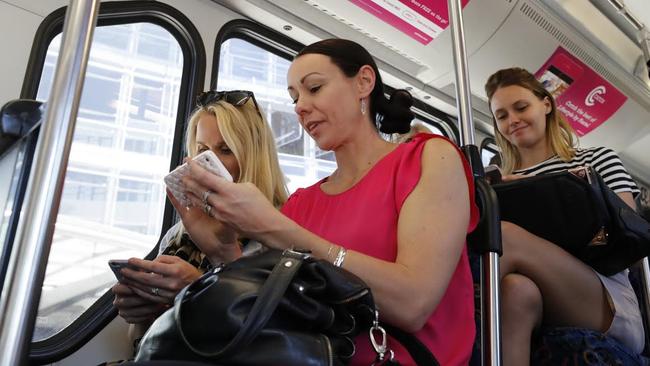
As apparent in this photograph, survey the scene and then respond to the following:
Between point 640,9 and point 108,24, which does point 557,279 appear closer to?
point 108,24

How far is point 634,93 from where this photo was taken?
4262mm

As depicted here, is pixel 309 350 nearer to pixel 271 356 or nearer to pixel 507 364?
pixel 271 356

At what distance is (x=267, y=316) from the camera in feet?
2.09

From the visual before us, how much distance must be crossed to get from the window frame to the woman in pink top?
930 mm

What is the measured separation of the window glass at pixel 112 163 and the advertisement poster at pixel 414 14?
1.12 m

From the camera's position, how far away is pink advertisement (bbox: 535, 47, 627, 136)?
3.68 m

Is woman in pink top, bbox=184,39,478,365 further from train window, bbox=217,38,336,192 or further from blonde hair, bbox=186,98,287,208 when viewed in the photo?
train window, bbox=217,38,336,192

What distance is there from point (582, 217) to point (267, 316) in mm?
989

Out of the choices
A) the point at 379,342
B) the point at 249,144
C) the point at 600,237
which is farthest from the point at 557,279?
the point at 249,144

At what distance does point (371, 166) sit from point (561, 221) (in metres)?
0.53

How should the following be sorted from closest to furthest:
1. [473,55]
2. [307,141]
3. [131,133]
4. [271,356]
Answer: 1. [271,356]
2. [131,133]
3. [307,141]
4. [473,55]

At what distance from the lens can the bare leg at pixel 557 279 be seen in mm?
1317

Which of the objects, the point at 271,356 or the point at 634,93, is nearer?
the point at 271,356

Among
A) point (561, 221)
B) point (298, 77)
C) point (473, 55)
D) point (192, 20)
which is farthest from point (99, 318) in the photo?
point (473, 55)
